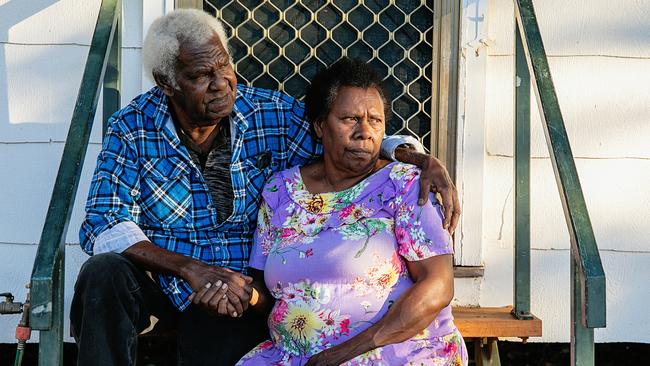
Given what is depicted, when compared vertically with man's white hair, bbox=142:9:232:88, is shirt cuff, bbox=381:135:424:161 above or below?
below

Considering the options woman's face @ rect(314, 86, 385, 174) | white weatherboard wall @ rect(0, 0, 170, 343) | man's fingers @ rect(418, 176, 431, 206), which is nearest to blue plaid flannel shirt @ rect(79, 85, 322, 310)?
woman's face @ rect(314, 86, 385, 174)

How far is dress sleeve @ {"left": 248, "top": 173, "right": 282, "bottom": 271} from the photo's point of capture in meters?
3.01

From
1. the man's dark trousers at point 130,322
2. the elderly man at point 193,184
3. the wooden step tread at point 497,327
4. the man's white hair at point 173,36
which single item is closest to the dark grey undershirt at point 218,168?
the elderly man at point 193,184

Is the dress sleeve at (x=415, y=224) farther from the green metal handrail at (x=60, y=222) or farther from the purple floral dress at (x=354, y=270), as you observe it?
the green metal handrail at (x=60, y=222)

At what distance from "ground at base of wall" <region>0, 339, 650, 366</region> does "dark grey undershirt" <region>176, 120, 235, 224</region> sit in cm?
108

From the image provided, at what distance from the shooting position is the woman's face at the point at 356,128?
9.51 feet

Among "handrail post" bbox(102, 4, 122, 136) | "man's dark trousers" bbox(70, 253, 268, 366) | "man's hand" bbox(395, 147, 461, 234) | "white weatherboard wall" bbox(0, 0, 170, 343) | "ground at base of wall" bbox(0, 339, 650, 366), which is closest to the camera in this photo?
"man's dark trousers" bbox(70, 253, 268, 366)

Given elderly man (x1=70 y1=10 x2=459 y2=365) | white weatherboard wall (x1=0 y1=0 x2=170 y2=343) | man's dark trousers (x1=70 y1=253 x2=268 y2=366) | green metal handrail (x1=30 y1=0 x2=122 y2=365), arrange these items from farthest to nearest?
white weatherboard wall (x1=0 y1=0 x2=170 y2=343) < elderly man (x1=70 y1=10 x2=459 y2=365) < man's dark trousers (x1=70 y1=253 x2=268 y2=366) < green metal handrail (x1=30 y1=0 x2=122 y2=365)

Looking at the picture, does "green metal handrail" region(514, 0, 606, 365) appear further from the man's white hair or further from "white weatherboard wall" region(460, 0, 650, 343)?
the man's white hair

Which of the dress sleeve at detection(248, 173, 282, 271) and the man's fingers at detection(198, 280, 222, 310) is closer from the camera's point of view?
the man's fingers at detection(198, 280, 222, 310)

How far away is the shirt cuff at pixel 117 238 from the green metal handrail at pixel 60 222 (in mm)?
232

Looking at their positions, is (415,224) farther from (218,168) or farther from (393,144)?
(218,168)

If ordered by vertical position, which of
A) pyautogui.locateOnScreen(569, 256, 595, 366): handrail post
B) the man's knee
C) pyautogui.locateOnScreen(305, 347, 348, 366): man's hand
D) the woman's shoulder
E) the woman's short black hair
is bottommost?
pyautogui.locateOnScreen(305, 347, 348, 366): man's hand

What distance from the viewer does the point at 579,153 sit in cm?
387
